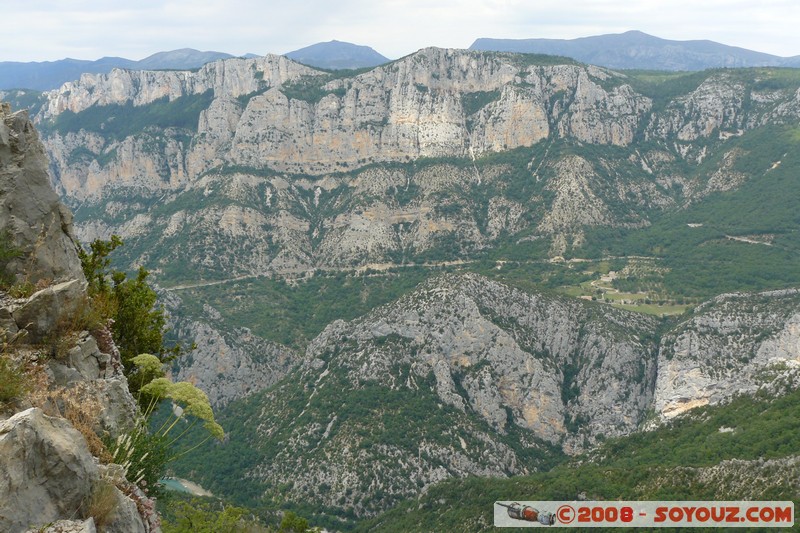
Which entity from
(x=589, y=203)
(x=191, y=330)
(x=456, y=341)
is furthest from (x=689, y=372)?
(x=191, y=330)

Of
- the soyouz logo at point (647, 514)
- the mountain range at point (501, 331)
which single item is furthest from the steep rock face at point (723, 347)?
the soyouz logo at point (647, 514)

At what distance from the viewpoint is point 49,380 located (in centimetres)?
1791

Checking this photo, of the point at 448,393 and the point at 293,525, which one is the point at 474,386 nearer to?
the point at 448,393

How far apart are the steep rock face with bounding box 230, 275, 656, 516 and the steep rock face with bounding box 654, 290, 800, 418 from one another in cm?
629

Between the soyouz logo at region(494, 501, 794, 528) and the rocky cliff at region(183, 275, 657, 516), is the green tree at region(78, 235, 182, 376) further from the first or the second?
the rocky cliff at region(183, 275, 657, 516)

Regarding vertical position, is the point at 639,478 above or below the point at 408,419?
above

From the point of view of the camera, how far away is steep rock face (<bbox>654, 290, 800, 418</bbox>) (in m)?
94.9

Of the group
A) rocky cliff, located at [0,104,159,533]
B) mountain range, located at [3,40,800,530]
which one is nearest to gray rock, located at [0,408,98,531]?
rocky cliff, located at [0,104,159,533]

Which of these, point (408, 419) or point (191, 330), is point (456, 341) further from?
point (191, 330)

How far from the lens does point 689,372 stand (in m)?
99.5

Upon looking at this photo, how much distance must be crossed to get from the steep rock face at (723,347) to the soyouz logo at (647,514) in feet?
136

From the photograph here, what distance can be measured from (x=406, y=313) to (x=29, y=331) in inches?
3804

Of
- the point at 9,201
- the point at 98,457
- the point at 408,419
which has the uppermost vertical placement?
the point at 9,201

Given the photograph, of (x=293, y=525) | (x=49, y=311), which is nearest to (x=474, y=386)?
(x=293, y=525)
